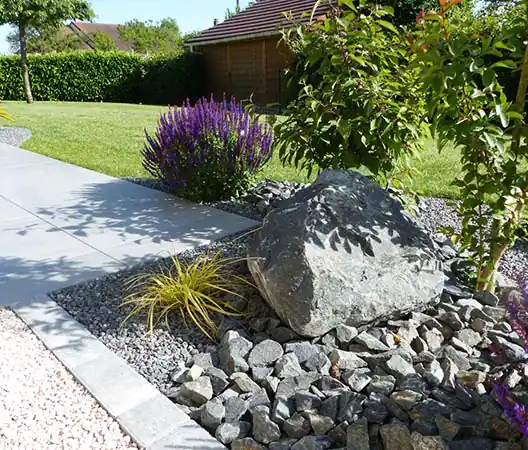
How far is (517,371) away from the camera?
75.6 inches

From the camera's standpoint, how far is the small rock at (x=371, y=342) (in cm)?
239

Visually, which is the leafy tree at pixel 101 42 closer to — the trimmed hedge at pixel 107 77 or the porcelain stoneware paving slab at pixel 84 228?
A: the trimmed hedge at pixel 107 77

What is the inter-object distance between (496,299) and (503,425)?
1248 millimetres

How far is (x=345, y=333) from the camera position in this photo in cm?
246

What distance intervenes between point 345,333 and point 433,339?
453 mm

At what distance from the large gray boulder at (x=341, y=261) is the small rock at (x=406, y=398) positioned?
0.59m

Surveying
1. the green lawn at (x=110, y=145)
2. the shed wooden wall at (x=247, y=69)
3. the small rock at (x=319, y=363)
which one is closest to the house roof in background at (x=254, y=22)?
the shed wooden wall at (x=247, y=69)

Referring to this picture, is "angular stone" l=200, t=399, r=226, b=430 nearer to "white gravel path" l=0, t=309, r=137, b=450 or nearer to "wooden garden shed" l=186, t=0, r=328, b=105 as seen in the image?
"white gravel path" l=0, t=309, r=137, b=450

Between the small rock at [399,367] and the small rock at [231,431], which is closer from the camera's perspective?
the small rock at [231,431]

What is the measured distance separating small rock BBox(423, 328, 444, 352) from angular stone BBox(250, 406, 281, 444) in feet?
3.23

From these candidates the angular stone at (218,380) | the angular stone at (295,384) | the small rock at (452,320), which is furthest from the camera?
the small rock at (452,320)

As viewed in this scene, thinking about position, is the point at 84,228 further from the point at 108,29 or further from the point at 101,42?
the point at 108,29

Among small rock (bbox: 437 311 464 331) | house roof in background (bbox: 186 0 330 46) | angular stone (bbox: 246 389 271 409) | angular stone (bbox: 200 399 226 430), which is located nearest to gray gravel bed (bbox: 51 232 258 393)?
angular stone (bbox: 200 399 226 430)

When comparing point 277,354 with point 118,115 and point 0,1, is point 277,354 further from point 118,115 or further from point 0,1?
point 0,1
